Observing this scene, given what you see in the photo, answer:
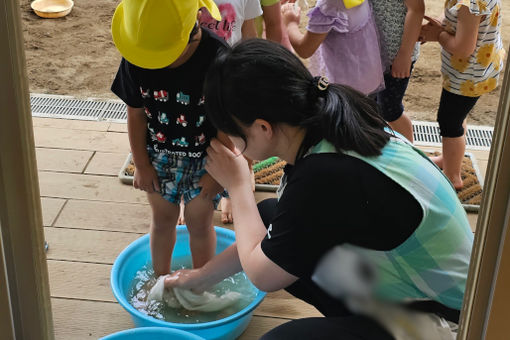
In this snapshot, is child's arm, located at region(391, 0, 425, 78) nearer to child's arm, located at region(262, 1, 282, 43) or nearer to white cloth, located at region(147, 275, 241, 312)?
child's arm, located at region(262, 1, 282, 43)

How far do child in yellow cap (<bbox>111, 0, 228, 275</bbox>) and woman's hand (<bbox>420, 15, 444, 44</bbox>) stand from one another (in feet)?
3.29

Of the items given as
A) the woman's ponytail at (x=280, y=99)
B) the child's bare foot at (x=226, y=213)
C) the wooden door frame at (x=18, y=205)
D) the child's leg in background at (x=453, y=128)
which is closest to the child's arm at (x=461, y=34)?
the child's leg in background at (x=453, y=128)

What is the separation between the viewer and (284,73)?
4.33 ft

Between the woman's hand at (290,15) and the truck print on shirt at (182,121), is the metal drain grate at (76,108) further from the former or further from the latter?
the truck print on shirt at (182,121)

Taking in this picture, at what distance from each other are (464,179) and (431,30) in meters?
0.60

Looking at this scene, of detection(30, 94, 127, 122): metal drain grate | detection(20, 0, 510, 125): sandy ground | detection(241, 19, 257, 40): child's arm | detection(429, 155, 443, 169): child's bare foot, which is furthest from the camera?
detection(20, 0, 510, 125): sandy ground

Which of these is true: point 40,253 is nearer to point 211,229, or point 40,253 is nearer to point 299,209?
point 299,209

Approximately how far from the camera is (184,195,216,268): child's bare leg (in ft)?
6.14

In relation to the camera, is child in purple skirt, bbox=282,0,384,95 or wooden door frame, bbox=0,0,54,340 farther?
child in purple skirt, bbox=282,0,384,95

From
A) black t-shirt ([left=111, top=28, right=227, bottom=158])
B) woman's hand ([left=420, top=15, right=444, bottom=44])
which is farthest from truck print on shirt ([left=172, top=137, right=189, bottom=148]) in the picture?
woman's hand ([left=420, top=15, right=444, bottom=44])

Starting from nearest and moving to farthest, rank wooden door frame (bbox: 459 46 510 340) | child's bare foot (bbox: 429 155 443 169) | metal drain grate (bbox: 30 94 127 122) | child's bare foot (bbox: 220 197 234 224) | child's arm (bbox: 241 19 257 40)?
wooden door frame (bbox: 459 46 510 340) → child's arm (bbox: 241 19 257 40) → child's bare foot (bbox: 220 197 234 224) → child's bare foot (bbox: 429 155 443 169) → metal drain grate (bbox: 30 94 127 122)

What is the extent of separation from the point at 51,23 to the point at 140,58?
280cm

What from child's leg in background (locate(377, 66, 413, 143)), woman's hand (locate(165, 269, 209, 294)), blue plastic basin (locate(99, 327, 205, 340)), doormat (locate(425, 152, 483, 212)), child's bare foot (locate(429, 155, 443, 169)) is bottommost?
doormat (locate(425, 152, 483, 212))

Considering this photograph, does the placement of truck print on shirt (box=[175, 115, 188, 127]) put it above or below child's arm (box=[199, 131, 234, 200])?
above
